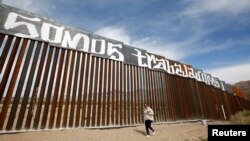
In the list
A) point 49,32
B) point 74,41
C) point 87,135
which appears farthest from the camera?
point 74,41

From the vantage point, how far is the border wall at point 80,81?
5.69 metres

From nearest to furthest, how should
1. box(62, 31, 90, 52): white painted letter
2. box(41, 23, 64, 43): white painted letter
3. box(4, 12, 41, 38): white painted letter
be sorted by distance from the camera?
1. box(4, 12, 41, 38): white painted letter
2. box(41, 23, 64, 43): white painted letter
3. box(62, 31, 90, 52): white painted letter

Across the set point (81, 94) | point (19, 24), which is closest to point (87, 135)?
point (81, 94)

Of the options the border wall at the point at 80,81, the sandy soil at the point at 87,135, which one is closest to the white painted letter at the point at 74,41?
the border wall at the point at 80,81

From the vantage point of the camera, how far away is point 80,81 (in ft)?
22.8

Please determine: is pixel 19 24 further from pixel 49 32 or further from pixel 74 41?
pixel 74 41

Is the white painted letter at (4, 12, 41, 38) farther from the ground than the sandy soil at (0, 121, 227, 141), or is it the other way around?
the white painted letter at (4, 12, 41, 38)

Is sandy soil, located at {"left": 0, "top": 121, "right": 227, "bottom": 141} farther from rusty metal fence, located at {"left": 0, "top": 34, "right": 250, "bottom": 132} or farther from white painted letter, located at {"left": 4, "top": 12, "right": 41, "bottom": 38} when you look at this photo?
white painted letter, located at {"left": 4, "top": 12, "right": 41, "bottom": 38}

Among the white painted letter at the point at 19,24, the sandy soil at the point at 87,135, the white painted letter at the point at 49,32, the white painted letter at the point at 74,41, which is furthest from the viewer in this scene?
the white painted letter at the point at 74,41

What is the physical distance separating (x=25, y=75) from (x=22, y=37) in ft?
4.20

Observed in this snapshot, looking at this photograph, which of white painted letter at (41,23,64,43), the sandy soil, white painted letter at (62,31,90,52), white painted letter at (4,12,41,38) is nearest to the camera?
the sandy soil

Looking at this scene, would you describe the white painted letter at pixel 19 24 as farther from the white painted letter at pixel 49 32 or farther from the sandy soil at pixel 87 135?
the sandy soil at pixel 87 135

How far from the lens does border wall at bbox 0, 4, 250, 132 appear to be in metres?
5.69

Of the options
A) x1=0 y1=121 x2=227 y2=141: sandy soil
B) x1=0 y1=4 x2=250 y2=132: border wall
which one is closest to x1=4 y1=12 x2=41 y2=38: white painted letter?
x1=0 y1=4 x2=250 y2=132: border wall
